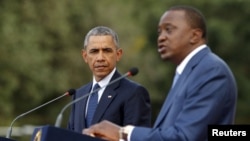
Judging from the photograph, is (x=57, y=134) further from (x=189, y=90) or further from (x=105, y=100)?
(x=105, y=100)

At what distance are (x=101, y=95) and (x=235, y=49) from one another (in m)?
38.6

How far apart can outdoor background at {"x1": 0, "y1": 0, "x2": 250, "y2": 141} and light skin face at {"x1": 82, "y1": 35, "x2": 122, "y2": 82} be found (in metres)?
22.0

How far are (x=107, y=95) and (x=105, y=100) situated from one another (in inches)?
1.8

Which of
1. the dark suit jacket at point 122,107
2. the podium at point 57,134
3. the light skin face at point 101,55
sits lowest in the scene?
the podium at point 57,134

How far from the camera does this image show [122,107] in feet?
27.4

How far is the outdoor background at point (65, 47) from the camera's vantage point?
34906 mm

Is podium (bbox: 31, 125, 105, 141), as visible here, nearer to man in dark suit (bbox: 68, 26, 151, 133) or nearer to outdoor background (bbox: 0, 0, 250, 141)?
man in dark suit (bbox: 68, 26, 151, 133)

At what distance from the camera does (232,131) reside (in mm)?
6180

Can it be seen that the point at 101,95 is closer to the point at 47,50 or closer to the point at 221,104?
the point at 221,104

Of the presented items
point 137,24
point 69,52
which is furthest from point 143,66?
point 69,52

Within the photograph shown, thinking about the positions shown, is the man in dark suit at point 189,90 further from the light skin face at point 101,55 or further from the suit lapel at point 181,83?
the light skin face at point 101,55

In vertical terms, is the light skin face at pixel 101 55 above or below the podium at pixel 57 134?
above

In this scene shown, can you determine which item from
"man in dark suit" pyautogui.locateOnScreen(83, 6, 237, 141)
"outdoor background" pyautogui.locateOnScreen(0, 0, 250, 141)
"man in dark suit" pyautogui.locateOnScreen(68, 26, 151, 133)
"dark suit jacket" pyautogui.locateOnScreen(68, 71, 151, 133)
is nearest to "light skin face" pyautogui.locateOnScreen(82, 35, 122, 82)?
"man in dark suit" pyautogui.locateOnScreen(68, 26, 151, 133)

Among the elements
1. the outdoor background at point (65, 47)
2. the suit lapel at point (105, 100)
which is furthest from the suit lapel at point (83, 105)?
the outdoor background at point (65, 47)
